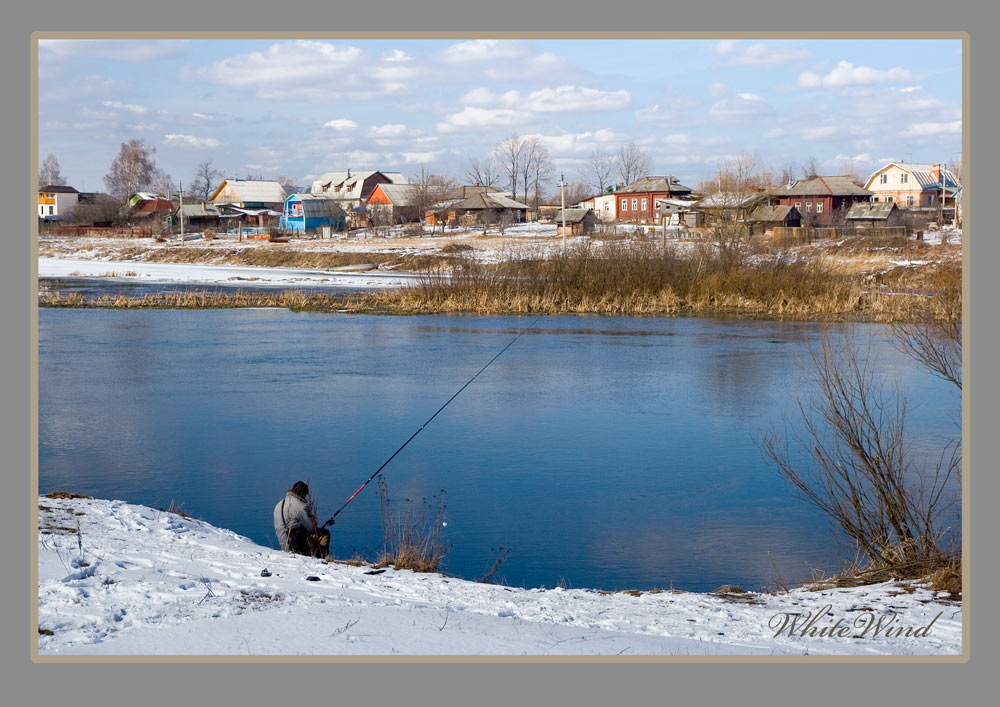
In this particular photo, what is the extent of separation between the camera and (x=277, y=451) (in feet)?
34.7

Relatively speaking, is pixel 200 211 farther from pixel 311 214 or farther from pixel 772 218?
pixel 772 218

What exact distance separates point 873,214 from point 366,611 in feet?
193

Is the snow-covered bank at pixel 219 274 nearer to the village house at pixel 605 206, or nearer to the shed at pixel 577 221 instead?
the shed at pixel 577 221

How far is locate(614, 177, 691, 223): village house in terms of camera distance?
245 feet

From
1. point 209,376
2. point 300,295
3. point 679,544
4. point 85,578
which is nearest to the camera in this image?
point 85,578

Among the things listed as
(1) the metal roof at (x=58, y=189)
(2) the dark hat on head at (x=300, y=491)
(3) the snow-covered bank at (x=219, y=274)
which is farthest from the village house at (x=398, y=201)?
(2) the dark hat on head at (x=300, y=491)

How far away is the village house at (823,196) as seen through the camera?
213 ft

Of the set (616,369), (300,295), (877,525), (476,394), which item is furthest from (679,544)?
(300,295)

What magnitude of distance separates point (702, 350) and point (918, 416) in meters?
7.14

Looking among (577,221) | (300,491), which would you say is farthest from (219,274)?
(300,491)

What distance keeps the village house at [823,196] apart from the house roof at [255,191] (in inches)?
1722

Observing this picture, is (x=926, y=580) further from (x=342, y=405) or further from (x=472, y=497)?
(x=342, y=405)

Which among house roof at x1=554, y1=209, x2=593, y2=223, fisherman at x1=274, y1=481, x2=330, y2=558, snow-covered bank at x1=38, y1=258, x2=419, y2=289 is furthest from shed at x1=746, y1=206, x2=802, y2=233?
fisherman at x1=274, y1=481, x2=330, y2=558

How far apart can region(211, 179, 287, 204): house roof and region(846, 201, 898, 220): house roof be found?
161 ft
